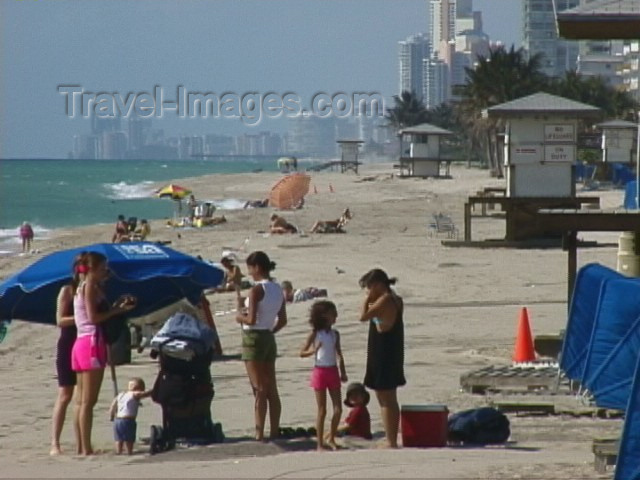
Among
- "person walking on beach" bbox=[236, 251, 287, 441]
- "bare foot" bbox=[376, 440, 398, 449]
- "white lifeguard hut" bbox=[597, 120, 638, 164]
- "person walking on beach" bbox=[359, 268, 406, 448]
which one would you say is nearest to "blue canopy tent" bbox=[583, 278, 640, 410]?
"person walking on beach" bbox=[359, 268, 406, 448]

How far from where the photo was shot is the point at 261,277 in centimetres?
1141

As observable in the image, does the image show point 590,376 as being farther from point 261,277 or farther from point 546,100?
point 546,100

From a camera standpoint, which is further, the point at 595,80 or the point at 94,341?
the point at 595,80

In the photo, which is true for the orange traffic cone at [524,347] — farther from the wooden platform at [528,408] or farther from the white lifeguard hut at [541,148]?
the white lifeguard hut at [541,148]

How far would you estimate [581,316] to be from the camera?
1389 centimetres

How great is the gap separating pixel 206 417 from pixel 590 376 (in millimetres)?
3338

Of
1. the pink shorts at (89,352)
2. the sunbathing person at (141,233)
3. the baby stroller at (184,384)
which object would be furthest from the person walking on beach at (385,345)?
the sunbathing person at (141,233)

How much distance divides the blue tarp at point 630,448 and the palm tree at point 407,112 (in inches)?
4860

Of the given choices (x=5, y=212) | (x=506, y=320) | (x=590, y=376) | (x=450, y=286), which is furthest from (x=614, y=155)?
(x=590, y=376)

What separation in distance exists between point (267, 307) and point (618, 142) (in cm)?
5345

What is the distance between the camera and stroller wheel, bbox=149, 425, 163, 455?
443 inches

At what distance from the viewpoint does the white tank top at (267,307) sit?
37.2 feet

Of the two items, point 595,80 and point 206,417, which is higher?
point 595,80

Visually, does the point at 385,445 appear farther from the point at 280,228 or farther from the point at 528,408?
the point at 280,228
